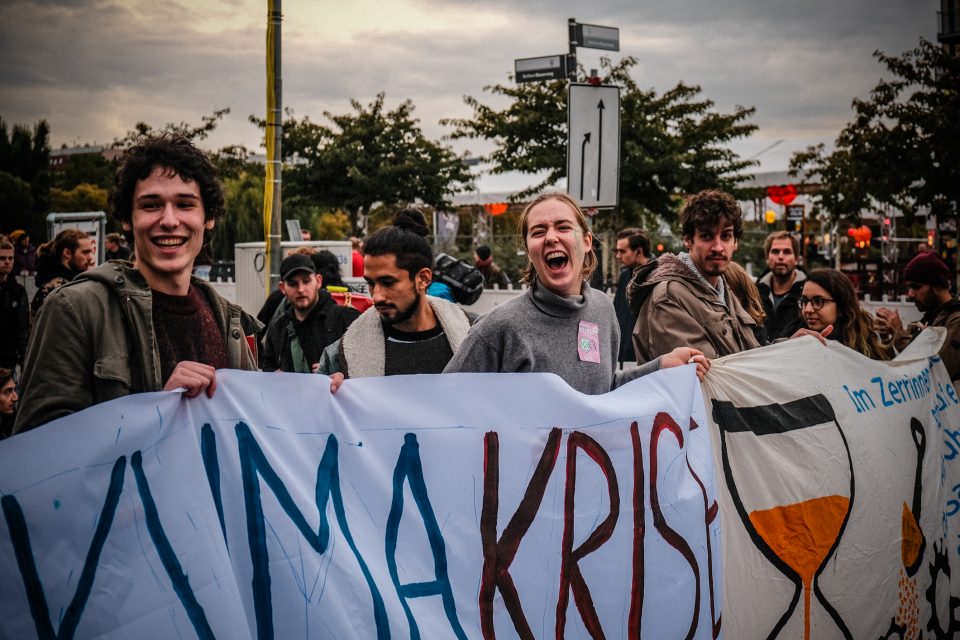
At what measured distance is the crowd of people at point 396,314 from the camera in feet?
7.07

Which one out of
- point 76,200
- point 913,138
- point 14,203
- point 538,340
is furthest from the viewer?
point 76,200

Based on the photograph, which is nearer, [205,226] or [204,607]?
[204,607]

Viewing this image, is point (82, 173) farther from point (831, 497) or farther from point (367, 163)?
point (831, 497)

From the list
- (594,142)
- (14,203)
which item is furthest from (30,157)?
(594,142)

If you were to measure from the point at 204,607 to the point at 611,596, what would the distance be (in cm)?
126

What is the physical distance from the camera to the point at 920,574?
3793mm

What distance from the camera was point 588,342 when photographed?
9.62 feet

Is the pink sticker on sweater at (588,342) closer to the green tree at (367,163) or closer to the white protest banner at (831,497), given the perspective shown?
the white protest banner at (831,497)

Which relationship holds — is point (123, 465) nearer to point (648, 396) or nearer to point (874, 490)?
point (648, 396)

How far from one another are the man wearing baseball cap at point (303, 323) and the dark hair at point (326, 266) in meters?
1.32

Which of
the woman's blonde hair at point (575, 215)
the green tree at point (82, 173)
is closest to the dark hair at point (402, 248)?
the woman's blonde hair at point (575, 215)

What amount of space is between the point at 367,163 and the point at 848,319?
23039 millimetres

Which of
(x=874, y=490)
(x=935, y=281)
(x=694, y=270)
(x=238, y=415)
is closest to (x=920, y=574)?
(x=874, y=490)

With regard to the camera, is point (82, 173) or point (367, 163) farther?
point (82, 173)
